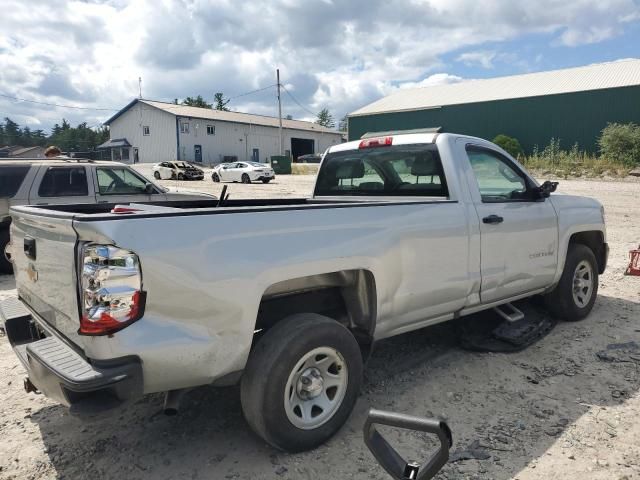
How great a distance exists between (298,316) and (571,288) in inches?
135

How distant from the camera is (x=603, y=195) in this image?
17.7 meters

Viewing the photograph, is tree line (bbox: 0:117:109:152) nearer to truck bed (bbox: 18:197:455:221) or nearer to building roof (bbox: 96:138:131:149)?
building roof (bbox: 96:138:131:149)

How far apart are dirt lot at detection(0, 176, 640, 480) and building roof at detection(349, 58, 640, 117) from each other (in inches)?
1360

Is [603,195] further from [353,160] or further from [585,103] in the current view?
[585,103]

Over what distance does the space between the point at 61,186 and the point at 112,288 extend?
6.52m

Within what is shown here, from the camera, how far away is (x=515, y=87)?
1524 inches

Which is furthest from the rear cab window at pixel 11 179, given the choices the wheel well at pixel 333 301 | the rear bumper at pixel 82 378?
the wheel well at pixel 333 301

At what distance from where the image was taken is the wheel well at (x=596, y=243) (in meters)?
5.45

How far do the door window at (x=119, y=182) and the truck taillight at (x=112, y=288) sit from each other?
6.50 metres

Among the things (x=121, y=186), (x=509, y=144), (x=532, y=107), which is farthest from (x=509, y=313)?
(x=532, y=107)

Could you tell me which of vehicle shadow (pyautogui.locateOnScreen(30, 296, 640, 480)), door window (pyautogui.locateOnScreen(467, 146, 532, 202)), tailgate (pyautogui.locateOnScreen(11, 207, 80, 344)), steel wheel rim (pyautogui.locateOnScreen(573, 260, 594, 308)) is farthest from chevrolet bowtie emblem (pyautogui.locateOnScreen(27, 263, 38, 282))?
steel wheel rim (pyautogui.locateOnScreen(573, 260, 594, 308))

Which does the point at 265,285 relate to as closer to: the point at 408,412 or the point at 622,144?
the point at 408,412

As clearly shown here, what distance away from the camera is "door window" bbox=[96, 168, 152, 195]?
27.1ft

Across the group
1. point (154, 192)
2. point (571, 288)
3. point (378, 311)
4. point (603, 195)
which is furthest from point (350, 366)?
point (603, 195)
